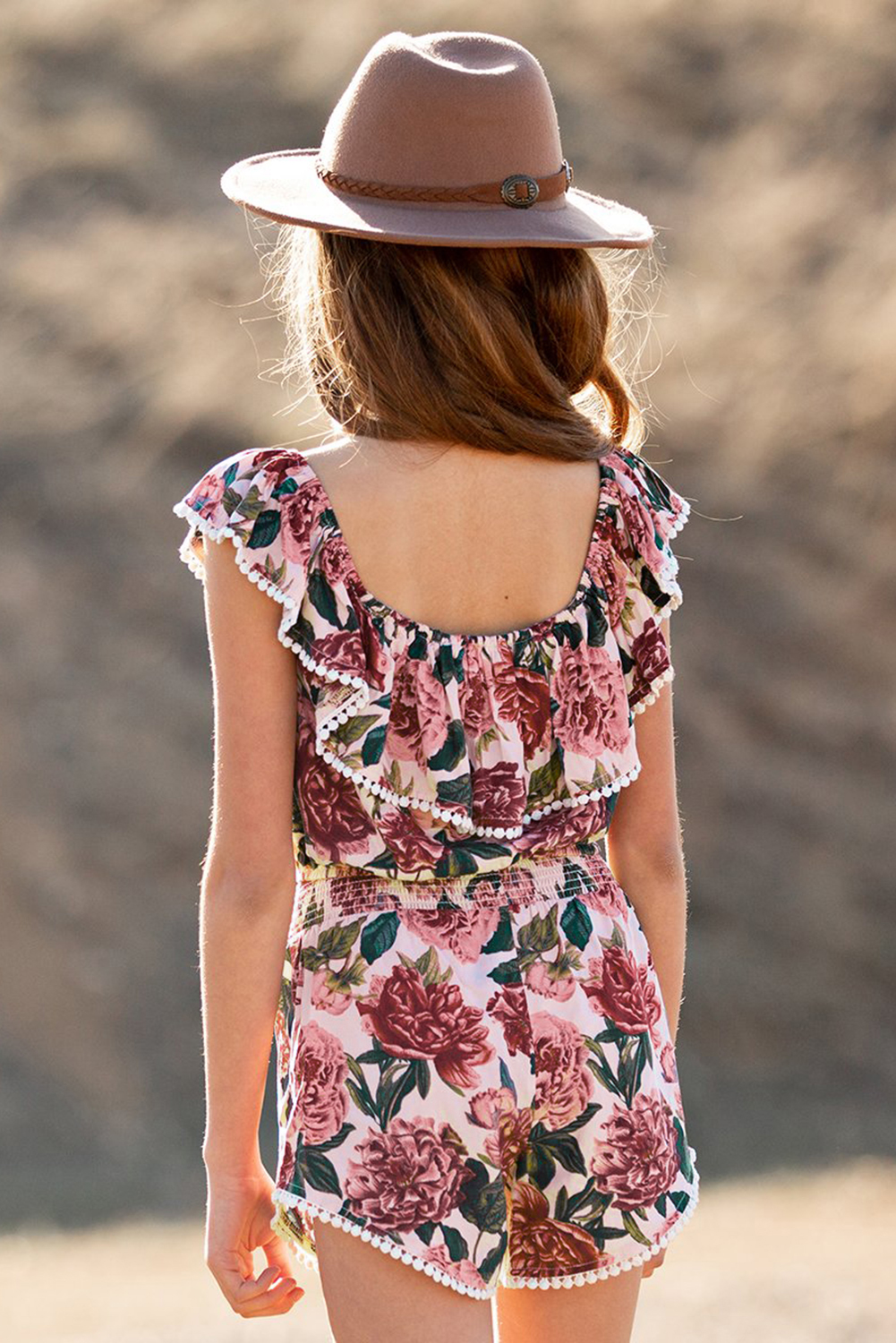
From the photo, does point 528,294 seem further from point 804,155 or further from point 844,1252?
point 804,155

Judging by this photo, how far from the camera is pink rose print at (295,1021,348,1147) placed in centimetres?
148

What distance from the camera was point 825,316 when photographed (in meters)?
8.29

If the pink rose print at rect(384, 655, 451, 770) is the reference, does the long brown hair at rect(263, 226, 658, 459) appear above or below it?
above

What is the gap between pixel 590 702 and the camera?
162cm

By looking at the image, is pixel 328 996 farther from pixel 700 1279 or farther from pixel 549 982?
pixel 700 1279

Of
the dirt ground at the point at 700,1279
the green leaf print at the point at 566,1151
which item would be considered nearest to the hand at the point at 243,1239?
the green leaf print at the point at 566,1151

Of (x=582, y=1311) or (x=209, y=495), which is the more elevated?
(x=209, y=495)

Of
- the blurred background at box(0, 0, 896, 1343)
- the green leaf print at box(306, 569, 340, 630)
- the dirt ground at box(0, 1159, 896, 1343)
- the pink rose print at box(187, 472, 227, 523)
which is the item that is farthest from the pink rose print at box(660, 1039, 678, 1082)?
the blurred background at box(0, 0, 896, 1343)

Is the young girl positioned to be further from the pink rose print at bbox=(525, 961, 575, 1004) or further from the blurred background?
the blurred background

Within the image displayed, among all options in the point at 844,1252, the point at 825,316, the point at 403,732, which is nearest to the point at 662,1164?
the point at 403,732

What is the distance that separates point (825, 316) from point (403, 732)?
7.12m

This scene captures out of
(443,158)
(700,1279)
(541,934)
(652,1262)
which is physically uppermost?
(443,158)

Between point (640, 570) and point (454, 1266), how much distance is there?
1.95 ft

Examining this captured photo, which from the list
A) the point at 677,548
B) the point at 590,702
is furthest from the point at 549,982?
the point at 677,548
